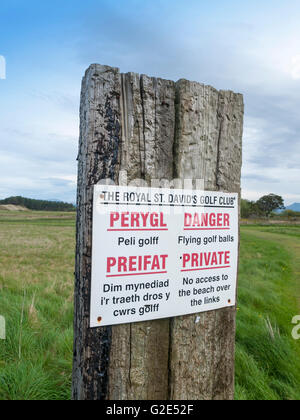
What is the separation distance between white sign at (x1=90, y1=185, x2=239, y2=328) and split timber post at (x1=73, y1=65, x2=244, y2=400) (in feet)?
0.17

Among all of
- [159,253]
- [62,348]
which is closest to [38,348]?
[62,348]

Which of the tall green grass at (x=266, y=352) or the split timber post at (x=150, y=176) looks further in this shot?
the tall green grass at (x=266, y=352)

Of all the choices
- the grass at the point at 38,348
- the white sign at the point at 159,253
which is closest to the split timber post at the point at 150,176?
the white sign at the point at 159,253

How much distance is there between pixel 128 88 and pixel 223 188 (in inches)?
29.0

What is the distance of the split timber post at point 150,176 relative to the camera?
1421mm

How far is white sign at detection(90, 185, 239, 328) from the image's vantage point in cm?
141

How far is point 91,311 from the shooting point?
1395mm

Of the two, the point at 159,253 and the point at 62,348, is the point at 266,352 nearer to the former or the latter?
the point at 62,348

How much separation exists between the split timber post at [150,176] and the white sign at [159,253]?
52 mm

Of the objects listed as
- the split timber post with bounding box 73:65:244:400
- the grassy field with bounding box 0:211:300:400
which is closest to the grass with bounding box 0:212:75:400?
the grassy field with bounding box 0:211:300:400

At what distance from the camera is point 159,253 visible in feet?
5.02

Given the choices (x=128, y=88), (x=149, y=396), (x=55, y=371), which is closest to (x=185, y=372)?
(x=149, y=396)

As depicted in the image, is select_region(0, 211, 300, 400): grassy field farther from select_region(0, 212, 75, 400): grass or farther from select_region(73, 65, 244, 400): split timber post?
select_region(73, 65, 244, 400): split timber post

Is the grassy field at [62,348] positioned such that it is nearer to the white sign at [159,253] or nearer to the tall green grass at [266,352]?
the tall green grass at [266,352]
